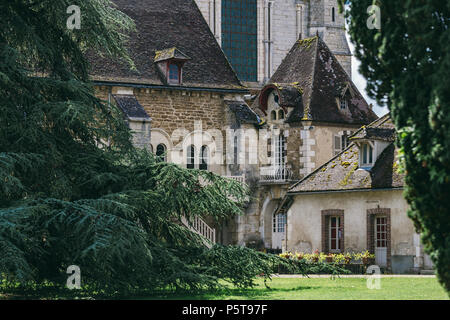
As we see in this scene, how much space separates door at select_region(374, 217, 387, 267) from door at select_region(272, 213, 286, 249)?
28.9 ft

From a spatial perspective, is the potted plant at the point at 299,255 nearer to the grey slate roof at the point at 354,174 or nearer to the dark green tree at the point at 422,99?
the grey slate roof at the point at 354,174

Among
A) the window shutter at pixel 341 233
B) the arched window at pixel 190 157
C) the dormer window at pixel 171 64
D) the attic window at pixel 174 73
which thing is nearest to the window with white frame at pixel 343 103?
the arched window at pixel 190 157

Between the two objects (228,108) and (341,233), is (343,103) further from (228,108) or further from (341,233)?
(341,233)

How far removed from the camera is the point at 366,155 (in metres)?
26.6

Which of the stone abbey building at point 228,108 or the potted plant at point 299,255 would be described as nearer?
the potted plant at point 299,255

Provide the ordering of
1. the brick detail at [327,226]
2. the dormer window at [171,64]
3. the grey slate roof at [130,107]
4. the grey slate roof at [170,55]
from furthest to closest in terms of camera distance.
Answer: the dormer window at [171,64], the grey slate roof at [170,55], the grey slate roof at [130,107], the brick detail at [327,226]

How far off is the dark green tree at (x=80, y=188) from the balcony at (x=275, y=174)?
16573 mm

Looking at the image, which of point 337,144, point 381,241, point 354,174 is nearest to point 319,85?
point 337,144

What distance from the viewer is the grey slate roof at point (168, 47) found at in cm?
3184

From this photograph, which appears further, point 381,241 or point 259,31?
point 259,31

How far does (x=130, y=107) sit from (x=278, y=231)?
8312 mm

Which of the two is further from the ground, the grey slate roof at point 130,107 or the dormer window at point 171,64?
the dormer window at point 171,64

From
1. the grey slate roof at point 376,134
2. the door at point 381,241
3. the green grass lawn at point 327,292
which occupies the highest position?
the grey slate roof at point 376,134

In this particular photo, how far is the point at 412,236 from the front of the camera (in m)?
24.8
